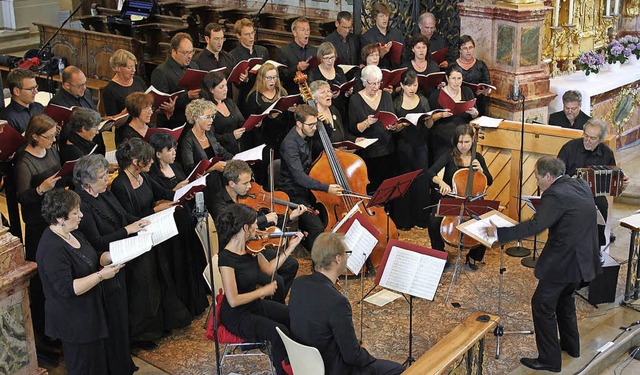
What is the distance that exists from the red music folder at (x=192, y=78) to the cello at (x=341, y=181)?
3.40ft

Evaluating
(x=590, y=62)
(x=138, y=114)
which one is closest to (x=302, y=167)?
(x=138, y=114)

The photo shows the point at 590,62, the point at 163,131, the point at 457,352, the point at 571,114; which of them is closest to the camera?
the point at 457,352

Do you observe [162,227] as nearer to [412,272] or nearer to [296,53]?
[412,272]

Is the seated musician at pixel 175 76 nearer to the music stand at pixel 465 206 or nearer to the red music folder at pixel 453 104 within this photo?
the red music folder at pixel 453 104

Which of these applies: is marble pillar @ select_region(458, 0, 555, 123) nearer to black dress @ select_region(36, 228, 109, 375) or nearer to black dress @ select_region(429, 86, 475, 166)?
black dress @ select_region(429, 86, 475, 166)

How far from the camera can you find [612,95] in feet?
32.3

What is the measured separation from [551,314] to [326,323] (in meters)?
1.77

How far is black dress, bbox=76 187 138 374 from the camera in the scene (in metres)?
5.24

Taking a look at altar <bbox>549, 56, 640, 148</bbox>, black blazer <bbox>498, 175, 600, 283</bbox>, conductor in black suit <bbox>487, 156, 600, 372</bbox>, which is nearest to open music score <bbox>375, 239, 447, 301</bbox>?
conductor in black suit <bbox>487, 156, 600, 372</bbox>

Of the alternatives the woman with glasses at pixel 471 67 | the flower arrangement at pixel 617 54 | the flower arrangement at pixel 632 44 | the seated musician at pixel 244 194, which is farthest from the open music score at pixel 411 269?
the flower arrangement at pixel 632 44

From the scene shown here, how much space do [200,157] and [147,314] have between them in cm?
121

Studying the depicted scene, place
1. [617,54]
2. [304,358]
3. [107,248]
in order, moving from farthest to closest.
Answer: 1. [617,54]
2. [107,248]
3. [304,358]

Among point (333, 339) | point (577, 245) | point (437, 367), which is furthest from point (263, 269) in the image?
point (577, 245)

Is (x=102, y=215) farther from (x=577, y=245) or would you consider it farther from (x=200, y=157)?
(x=577, y=245)
